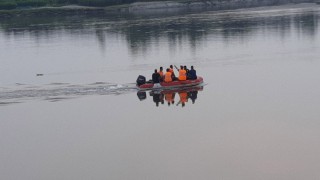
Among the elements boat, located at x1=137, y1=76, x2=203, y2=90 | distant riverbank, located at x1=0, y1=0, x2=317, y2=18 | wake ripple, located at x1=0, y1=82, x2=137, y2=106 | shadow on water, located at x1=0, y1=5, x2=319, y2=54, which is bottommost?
wake ripple, located at x1=0, y1=82, x2=137, y2=106

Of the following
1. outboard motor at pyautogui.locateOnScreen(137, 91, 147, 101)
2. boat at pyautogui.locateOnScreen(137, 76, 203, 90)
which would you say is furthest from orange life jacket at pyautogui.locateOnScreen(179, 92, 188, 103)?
outboard motor at pyautogui.locateOnScreen(137, 91, 147, 101)

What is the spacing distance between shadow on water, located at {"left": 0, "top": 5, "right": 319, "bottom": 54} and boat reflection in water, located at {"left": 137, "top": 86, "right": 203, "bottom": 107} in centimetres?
1889

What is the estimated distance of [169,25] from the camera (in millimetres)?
79312

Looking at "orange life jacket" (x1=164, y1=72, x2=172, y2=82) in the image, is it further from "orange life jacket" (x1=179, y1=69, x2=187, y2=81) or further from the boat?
"orange life jacket" (x1=179, y1=69, x2=187, y2=81)

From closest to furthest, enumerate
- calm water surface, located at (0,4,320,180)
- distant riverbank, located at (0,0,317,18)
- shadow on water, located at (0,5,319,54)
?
calm water surface, located at (0,4,320,180) → shadow on water, located at (0,5,319,54) → distant riverbank, located at (0,0,317,18)

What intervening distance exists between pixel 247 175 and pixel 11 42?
52.3m

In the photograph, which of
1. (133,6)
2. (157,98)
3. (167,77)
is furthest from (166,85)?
(133,6)

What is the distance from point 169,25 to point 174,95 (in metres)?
43.0

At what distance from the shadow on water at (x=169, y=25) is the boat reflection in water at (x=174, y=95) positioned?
744 inches

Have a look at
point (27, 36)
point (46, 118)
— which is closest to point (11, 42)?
point (27, 36)

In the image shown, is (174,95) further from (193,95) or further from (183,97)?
(193,95)

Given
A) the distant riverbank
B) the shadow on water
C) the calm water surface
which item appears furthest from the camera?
the distant riverbank

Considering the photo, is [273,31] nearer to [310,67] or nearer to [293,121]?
[310,67]

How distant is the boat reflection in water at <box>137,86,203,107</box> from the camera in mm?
35531
